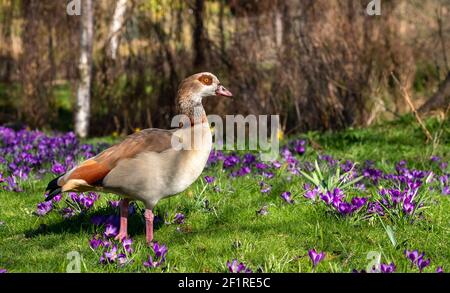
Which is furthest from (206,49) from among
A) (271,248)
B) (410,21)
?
(271,248)

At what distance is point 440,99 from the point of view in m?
11.5

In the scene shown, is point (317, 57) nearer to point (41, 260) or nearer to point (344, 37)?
point (344, 37)

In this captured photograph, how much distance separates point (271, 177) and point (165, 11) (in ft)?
21.2

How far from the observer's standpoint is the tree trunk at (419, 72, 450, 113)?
11.4 meters

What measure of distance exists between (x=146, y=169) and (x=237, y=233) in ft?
3.01

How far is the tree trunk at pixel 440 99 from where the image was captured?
37.5 ft

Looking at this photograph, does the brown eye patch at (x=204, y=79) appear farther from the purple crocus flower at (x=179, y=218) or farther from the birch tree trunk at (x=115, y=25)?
the birch tree trunk at (x=115, y=25)

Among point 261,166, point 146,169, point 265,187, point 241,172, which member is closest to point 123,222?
point 146,169

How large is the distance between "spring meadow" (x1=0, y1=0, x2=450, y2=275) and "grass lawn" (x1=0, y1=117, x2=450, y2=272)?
0.02 metres

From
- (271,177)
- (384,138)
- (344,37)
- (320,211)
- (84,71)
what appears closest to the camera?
(320,211)

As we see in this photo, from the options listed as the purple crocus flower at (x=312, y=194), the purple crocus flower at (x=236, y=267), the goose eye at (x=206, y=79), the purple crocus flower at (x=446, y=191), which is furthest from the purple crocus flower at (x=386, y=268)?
the purple crocus flower at (x=446, y=191)

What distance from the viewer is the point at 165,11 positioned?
1284 cm

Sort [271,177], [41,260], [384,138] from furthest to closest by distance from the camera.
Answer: [384,138], [271,177], [41,260]

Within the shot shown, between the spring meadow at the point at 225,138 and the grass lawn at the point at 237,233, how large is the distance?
0.02m
